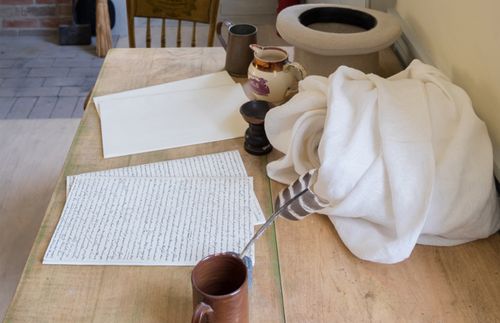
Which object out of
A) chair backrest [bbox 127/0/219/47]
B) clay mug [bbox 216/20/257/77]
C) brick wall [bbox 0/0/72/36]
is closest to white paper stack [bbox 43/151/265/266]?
clay mug [bbox 216/20/257/77]

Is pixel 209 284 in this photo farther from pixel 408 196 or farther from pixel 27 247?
pixel 27 247

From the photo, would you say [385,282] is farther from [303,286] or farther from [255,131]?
[255,131]

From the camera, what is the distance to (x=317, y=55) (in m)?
1.15

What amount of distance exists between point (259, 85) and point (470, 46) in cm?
44

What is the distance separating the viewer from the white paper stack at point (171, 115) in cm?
111

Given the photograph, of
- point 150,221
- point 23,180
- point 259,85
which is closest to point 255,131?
point 259,85

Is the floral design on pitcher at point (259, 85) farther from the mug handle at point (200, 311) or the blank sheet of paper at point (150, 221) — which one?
the mug handle at point (200, 311)

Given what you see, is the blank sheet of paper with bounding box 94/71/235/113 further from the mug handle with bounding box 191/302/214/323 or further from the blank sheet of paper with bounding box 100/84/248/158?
the mug handle with bounding box 191/302/214/323

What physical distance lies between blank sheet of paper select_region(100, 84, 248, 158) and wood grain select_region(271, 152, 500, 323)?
13.8 inches

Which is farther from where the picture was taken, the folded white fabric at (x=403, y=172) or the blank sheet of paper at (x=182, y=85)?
the blank sheet of paper at (x=182, y=85)

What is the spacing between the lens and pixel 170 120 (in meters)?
1.18

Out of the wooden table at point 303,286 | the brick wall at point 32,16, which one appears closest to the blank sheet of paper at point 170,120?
the wooden table at point 303,286

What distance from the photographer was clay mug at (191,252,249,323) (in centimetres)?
65

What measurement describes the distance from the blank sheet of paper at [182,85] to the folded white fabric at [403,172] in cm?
48
